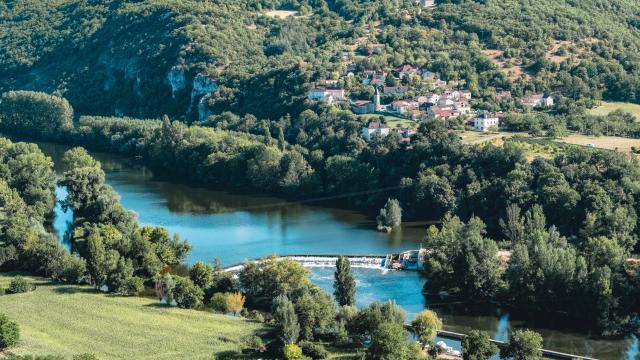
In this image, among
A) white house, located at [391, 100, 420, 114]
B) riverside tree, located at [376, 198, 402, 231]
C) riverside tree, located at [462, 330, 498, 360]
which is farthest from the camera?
white house, located at [391, 100, 420, 114]

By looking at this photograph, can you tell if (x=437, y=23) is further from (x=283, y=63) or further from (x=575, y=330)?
(x=575, y=330)

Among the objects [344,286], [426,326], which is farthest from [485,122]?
[426,326]

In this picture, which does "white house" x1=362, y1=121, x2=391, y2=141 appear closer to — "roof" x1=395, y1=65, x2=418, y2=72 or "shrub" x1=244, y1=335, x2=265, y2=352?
"roof" x1=395, y1=65, x2=418, y2=72

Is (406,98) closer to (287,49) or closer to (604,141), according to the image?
(604,141)

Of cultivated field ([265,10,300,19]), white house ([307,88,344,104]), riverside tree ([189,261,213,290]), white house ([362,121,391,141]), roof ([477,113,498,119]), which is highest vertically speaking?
cultivated field ([265,10,300,19])

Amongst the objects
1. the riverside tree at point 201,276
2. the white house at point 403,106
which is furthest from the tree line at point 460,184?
the riverside tree at point 201,276

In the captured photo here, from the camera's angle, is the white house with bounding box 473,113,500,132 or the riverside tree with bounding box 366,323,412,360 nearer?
the riverside tree with bounding box 366,323,412,360

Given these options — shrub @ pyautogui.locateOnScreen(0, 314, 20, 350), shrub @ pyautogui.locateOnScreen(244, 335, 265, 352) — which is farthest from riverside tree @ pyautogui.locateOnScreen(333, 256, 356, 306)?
shrub @ pyautogui.locateOnScreen(0, 314, 20, 350)
